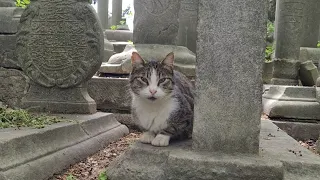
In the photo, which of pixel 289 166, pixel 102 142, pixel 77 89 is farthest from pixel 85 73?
pixel 289 166

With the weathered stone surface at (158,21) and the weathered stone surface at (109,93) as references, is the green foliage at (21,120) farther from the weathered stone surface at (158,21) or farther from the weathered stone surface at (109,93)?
the weathered stone surface at (158,21)

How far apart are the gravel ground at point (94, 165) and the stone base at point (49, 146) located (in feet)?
0.18

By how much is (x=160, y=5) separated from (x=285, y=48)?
3624 millimetres

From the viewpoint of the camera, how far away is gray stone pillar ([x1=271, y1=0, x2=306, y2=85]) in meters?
7.71

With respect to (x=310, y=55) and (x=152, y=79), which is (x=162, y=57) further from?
(x=310, y=55)

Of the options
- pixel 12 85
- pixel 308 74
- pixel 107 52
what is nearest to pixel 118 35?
pixel 107 52

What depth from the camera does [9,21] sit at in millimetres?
5914

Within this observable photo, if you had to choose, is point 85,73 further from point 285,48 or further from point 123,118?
point 285,48

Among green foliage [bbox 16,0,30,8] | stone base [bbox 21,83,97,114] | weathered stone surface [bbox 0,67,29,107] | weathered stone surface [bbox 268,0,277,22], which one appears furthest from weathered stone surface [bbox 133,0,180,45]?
weathered stone surface [bbox 268,0,277,22]

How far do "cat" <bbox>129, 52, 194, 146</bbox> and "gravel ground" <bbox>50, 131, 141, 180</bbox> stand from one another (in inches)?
24.5

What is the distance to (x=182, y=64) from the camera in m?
5.50

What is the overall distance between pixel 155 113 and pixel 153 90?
8.9 inches

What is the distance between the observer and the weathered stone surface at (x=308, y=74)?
767 cm

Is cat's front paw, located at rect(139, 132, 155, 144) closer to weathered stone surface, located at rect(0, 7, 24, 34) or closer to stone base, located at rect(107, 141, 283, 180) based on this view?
stone base, located at rect(107, 141, 283, 180)
